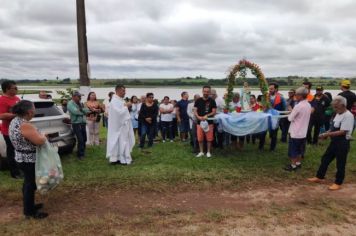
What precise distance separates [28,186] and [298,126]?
18.0 ft

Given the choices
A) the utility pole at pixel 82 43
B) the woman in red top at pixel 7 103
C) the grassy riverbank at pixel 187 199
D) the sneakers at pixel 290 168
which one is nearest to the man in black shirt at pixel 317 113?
the grassy riverbank at pixel 187 199

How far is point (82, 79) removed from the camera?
10.4 metres

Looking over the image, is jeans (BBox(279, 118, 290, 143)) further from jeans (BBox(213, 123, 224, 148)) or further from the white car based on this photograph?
the white car

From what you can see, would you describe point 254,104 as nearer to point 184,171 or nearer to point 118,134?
point 184,171

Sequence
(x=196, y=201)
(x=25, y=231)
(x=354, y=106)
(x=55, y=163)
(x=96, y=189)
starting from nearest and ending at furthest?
1. (x=25, y=231)
2. (x=55, y=163)
3. (x=196, y=201)
4. (x=96, y=189)
5. (x=354, y=106)

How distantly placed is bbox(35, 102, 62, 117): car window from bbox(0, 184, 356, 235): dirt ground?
246cm

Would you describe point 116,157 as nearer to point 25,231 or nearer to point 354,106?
point 25,231

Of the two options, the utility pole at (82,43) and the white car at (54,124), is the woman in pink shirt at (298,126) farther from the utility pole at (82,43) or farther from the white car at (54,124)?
the utility pole at (82,43)

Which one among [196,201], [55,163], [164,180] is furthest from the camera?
[164,180]

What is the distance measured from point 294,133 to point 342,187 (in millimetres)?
1510

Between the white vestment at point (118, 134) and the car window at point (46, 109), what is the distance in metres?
1.39

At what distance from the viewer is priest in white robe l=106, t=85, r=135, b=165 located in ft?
27.5

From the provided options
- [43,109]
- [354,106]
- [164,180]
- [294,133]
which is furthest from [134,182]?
[354,106]

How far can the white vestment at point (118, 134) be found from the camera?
8375mm
